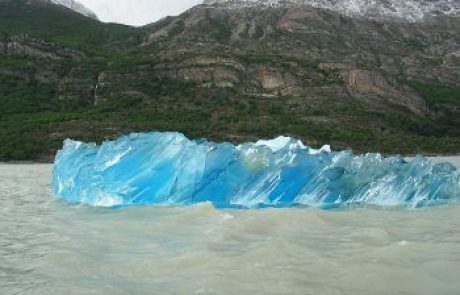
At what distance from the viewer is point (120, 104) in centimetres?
8400

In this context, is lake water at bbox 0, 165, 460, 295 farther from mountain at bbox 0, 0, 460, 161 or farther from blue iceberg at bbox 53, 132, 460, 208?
mountain at bbox 0, 0, 460, 161

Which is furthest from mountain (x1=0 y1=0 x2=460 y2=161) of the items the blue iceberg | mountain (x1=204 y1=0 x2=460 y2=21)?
the blue iceberg

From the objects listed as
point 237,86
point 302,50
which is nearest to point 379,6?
point 302,50

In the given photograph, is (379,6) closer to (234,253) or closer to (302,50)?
(302,50)

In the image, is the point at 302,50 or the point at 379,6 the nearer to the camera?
the point at 302,50

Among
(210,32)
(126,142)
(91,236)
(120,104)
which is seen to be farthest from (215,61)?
(91,236)

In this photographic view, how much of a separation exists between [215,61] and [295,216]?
88477mm

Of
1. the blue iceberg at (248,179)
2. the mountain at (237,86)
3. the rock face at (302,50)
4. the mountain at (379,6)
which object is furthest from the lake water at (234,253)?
the mountain at (379,6)

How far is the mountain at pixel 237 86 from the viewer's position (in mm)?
71438

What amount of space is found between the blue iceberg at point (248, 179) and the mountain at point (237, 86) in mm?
44044

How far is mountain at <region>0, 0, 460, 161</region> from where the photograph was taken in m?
71.4

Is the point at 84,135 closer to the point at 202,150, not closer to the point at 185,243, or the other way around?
the point at 202,150

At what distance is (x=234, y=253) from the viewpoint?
8.30m

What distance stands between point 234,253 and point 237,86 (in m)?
88.0
